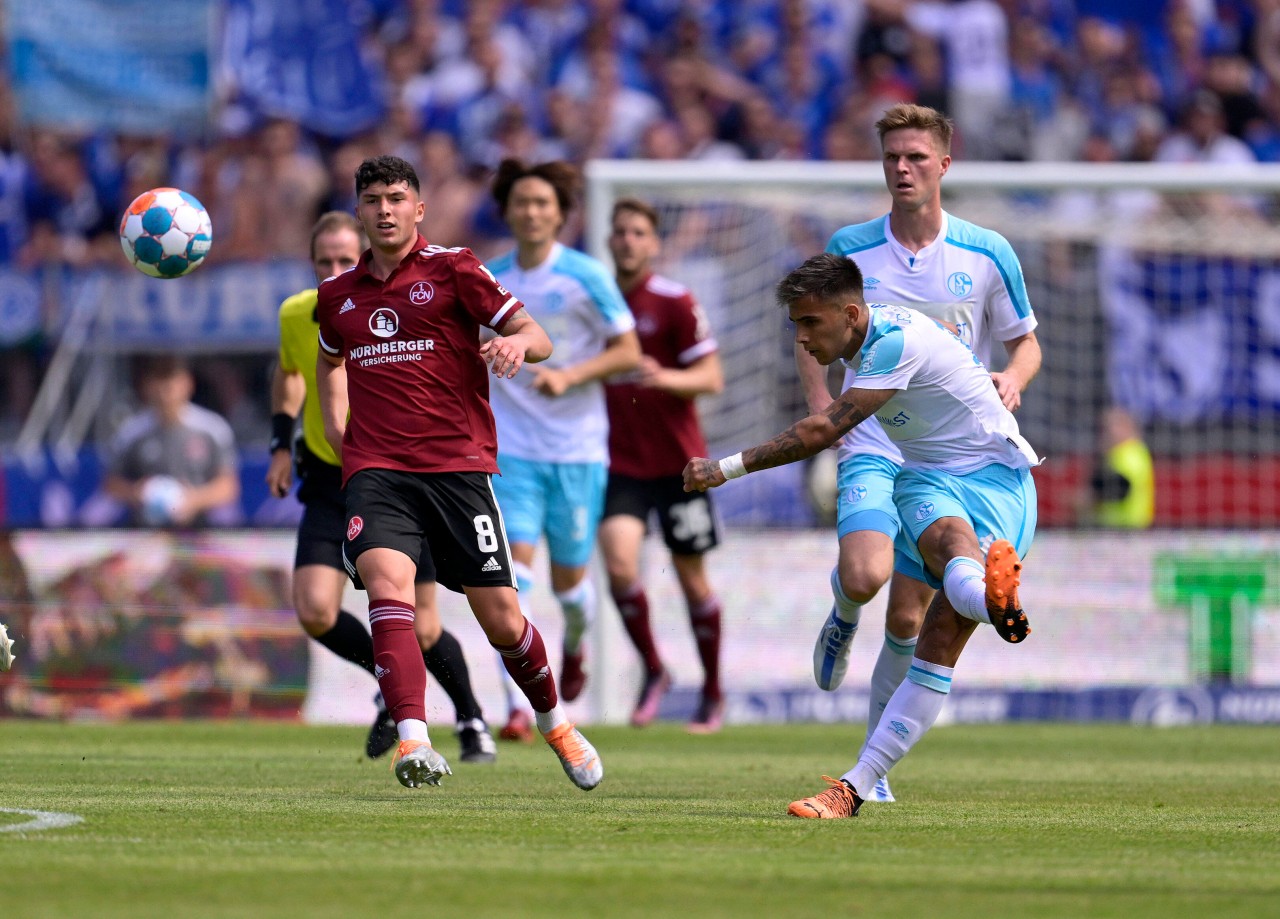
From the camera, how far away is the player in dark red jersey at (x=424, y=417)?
7184 mm

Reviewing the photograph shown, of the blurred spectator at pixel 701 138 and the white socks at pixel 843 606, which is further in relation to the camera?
the blurred spectator at pixel 701 138

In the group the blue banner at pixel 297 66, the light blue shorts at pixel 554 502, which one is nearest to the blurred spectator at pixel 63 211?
the blue banner at pixel 297 66

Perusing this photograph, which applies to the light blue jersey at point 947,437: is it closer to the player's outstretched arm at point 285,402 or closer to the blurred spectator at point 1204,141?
the player's outstretched arm at point 285,402

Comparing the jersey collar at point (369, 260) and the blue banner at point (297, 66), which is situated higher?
the blue banner at point (297, 66)

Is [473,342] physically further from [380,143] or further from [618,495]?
Answer: [380,143]

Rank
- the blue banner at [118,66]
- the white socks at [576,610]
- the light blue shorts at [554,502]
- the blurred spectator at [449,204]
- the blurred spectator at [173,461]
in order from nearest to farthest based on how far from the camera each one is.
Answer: the light blue shorts at [554,502] < the white socks at [576,610] < the blurred spectator at [173,461] < the blue banner at [118,66] < the blurred spectator at [449,204]

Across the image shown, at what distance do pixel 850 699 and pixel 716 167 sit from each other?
3958 mm

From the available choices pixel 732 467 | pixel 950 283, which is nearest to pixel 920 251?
pixel 950 283

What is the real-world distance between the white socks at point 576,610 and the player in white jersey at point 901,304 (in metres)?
3.53

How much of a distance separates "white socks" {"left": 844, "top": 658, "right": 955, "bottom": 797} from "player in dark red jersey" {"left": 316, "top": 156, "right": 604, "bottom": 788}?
3.68 feet

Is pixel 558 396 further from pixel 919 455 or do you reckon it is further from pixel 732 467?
pixel 732 467

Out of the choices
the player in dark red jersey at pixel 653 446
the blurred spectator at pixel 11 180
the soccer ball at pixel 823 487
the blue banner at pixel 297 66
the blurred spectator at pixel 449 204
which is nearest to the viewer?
the player in dark red jersey at pixel 653 446

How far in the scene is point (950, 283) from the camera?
26.2 ft

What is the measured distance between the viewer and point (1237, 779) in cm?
904
